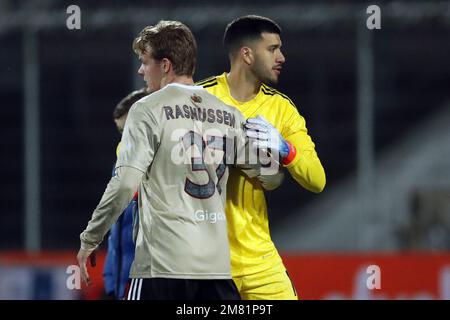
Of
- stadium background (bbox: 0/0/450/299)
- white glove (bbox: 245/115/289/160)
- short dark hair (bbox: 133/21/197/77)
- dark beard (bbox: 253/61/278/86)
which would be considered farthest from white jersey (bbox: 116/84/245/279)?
stadium background (bbox: 0/0/450/299)

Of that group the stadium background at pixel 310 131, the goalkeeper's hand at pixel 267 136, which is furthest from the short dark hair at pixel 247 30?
the stadium background at pixel 310 131

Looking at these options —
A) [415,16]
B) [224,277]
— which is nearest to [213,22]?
[415,16]

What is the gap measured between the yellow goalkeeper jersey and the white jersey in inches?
21.6

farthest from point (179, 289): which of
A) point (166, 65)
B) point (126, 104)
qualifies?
point (126, 104)

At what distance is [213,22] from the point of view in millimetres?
9594

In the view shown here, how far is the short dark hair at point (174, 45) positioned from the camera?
4051 millimetres

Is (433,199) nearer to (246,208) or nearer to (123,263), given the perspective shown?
(123,263)

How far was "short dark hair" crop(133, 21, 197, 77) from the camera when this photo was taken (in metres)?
4.05

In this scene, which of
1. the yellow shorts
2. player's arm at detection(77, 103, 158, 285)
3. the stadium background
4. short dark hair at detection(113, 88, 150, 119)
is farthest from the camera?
the stadium background

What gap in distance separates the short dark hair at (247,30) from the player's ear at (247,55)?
3cm

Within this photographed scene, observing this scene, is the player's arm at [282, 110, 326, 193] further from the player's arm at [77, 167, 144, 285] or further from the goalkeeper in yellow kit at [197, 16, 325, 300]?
the player's arm at [77, 167, 144, 285]

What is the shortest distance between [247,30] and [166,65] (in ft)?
2.88

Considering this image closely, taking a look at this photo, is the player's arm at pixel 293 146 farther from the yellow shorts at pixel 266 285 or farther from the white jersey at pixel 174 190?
the yellow shorts at pixel 266 285
